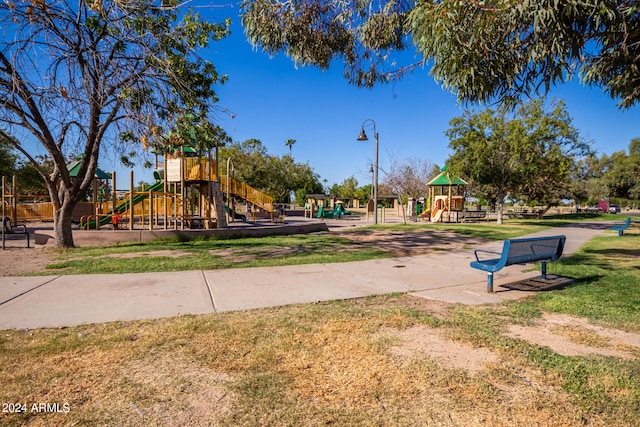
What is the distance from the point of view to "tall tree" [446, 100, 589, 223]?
23.7 m

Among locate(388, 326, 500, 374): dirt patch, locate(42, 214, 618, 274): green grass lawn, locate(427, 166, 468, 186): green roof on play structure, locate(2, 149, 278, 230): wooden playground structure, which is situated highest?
locate(427, 166, 468, 186): green roof on play structure

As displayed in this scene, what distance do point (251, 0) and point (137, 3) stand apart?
10.7ft

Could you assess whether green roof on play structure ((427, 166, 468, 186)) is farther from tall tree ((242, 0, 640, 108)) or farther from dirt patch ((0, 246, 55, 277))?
dirt patch ((0, 246, 55, 277))

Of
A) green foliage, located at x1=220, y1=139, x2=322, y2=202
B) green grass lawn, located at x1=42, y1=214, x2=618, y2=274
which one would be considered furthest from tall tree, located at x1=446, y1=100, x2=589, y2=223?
green foliage, located at x1=220, y1=139, x2=322, y2=202

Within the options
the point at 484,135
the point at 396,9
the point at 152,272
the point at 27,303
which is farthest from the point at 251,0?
the point at 484,135

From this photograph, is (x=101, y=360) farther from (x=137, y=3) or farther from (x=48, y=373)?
(x=137, y=3)

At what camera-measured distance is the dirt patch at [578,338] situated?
358cm

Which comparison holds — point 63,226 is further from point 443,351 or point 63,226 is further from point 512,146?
point 512,146

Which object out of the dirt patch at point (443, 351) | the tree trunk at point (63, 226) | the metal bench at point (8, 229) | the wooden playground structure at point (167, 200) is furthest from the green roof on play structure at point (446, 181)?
the dirt patch at point (443, 351)

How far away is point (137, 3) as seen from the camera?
900cm

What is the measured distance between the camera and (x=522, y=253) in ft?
20.7

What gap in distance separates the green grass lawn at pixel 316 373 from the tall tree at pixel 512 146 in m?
21.7

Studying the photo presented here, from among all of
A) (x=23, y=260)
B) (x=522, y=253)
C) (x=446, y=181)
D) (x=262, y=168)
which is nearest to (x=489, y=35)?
(x=522, y=253)

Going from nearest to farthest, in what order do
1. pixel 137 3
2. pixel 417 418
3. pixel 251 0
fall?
pixel 417 418 < pixel 251 0 < pixel 137 3
